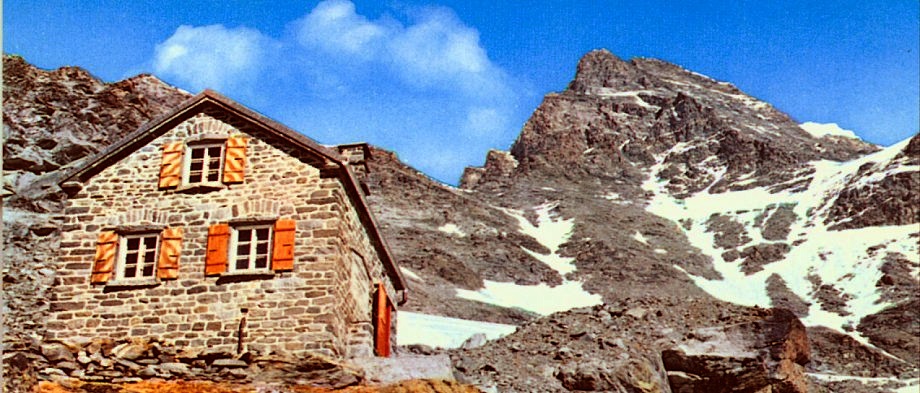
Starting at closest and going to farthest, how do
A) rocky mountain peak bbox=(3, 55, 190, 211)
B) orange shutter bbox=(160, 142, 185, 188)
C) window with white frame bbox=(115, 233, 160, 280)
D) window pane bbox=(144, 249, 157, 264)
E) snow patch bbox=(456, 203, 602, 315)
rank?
window with white frame bbox=(115, 233, 160, 280) → window pane bbox=(144, 249, 157, 264) → orange shutter bbox=(160, 142, 185, 188) → rocky mountain peak bbox=(3, 55, 190, 211) → snow patch bbox=(456, 203, 602, 315)

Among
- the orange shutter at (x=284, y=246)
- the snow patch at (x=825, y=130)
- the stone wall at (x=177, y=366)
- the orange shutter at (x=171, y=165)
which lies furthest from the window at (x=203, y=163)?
the snow patch at (x=825, y=130)

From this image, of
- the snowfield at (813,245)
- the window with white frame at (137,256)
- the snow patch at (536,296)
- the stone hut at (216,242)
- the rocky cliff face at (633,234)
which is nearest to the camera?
the stone hut at (216,242)

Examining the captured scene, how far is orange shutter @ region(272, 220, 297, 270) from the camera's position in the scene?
18.8 metres

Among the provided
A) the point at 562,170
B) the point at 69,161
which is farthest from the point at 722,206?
the point at 69,161

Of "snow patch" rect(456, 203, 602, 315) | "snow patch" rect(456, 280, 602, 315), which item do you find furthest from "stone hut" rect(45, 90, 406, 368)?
"snow patch" rect(456, 203, 602, 315)

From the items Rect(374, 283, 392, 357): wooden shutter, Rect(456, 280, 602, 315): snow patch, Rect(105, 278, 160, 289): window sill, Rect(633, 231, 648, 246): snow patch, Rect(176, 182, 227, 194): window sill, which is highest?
Rect(633, 231, 648, 246): snow patch

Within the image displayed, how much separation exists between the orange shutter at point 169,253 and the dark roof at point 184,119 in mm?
2436

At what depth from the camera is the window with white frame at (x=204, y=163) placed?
20297 mm

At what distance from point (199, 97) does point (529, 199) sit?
391 feet

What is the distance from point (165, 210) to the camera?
2002cm

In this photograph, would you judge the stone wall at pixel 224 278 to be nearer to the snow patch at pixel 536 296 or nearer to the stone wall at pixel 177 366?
the stone wall at pixel 177 366

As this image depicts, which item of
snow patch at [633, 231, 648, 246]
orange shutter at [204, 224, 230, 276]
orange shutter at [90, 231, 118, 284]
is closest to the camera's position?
orange shutter at [204, 224, 230, 276]

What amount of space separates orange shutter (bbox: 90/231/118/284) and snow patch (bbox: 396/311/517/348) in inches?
903

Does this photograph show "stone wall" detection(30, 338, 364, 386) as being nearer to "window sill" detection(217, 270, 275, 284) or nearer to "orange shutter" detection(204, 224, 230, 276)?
"window sill" detection(217, 270, 275, 284)
